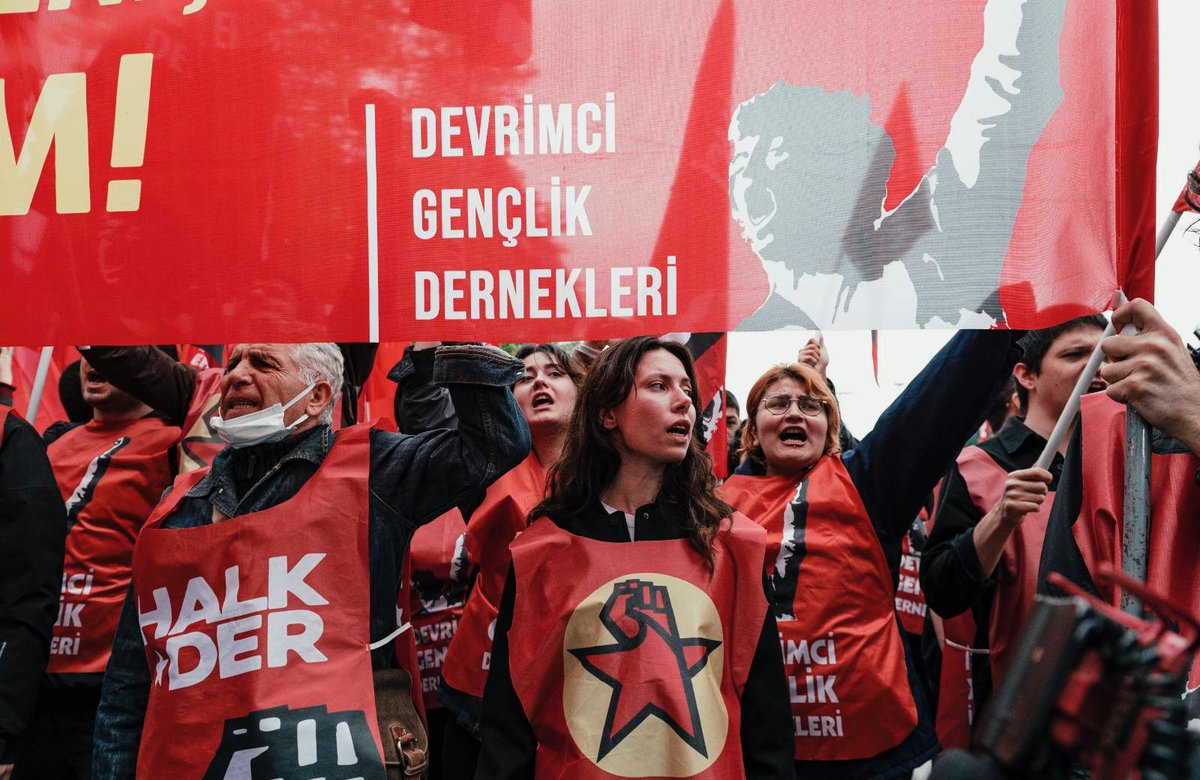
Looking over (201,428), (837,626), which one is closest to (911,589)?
(837,626)

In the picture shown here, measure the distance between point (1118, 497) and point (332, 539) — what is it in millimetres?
1895

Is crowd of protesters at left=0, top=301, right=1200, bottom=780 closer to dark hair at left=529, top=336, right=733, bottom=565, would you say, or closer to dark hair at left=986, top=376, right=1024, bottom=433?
dark hair at left=529, top=336, right=733, bottom=565

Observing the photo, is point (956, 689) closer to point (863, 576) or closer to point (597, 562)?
point (863, 576)

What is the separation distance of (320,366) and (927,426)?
5.96 ft

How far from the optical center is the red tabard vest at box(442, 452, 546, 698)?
3.99 meters

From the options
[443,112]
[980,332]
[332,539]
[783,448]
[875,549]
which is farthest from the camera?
[783,448]

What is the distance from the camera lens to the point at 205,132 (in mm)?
2955

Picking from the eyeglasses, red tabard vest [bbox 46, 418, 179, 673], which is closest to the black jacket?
red tabard vest [bbox 46, 418, 179, 673]

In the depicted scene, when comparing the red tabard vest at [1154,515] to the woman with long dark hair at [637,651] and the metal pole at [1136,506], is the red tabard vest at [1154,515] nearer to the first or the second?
the metal pole at [1136,506]

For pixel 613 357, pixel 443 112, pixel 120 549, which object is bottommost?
pixel 120 549

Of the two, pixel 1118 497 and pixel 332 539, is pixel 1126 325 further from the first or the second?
pixel 332 539

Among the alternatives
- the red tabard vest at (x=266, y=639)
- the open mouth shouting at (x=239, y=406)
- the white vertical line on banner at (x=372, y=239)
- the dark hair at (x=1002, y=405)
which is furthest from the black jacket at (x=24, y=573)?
the dark hair at (x=1002, y=405)

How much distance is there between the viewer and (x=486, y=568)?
4.09m

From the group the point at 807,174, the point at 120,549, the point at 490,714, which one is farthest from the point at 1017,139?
the point at 120,549
